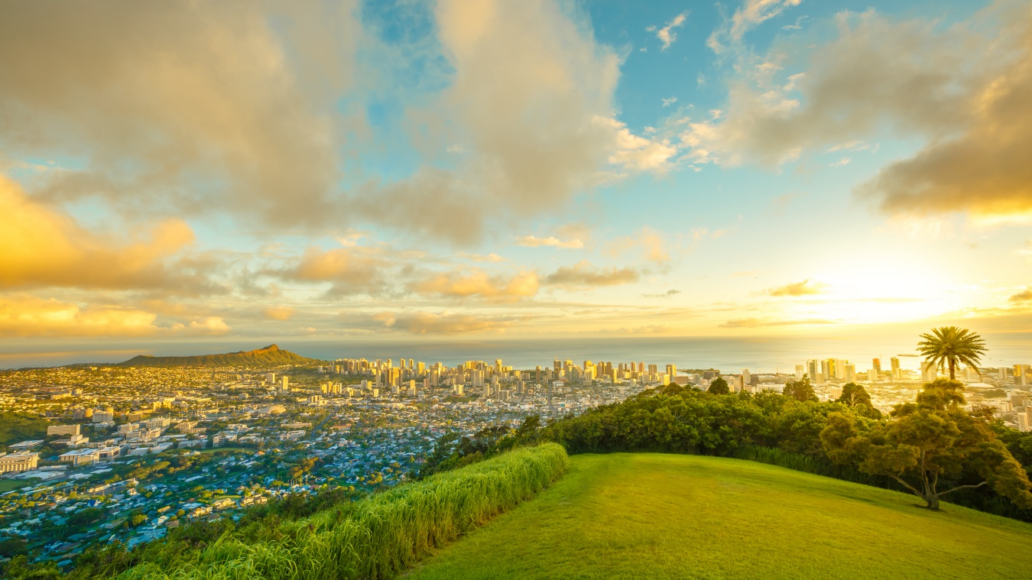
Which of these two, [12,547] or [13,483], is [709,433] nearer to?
[12,547]

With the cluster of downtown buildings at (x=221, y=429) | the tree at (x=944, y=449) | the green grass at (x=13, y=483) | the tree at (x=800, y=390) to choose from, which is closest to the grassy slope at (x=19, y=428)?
the cluster of downtown buildings at (x=221, y=429)

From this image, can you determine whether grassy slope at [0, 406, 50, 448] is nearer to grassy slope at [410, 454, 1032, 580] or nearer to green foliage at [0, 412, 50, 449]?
green foliage at [0, 412, 50, 449]

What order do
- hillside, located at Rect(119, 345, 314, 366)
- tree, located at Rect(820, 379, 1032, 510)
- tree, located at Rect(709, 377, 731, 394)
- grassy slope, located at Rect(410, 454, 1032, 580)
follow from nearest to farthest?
grassy slope, located at Rect(410, 454, 1032, 580) < tree, located at Rect(820, 379, 1032, 510) < tree, located at Rect(709, 377, 731, 394) < hillside, located at Rect(119, 345, 314, 366)

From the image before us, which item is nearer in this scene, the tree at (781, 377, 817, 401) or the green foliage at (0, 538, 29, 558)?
the green foliage at (0, 538, 29, 558)

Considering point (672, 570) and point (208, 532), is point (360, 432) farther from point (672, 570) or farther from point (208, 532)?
point (672, 570)

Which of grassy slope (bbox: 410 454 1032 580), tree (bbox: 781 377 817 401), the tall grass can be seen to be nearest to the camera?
the tall grass

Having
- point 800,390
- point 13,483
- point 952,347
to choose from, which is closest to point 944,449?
point 952,347

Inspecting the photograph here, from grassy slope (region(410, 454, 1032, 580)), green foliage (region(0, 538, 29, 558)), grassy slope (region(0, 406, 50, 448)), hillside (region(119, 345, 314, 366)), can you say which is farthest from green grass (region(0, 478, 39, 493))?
hillside (region(119, 345, 314, 366))

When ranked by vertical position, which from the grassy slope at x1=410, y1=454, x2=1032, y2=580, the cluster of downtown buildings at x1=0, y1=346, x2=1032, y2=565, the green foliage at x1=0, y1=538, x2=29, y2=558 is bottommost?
the cluster of downtown buildings at x1=0, y1=346, x2=1032, y2=565

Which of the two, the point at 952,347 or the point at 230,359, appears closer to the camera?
the point at 952,347
